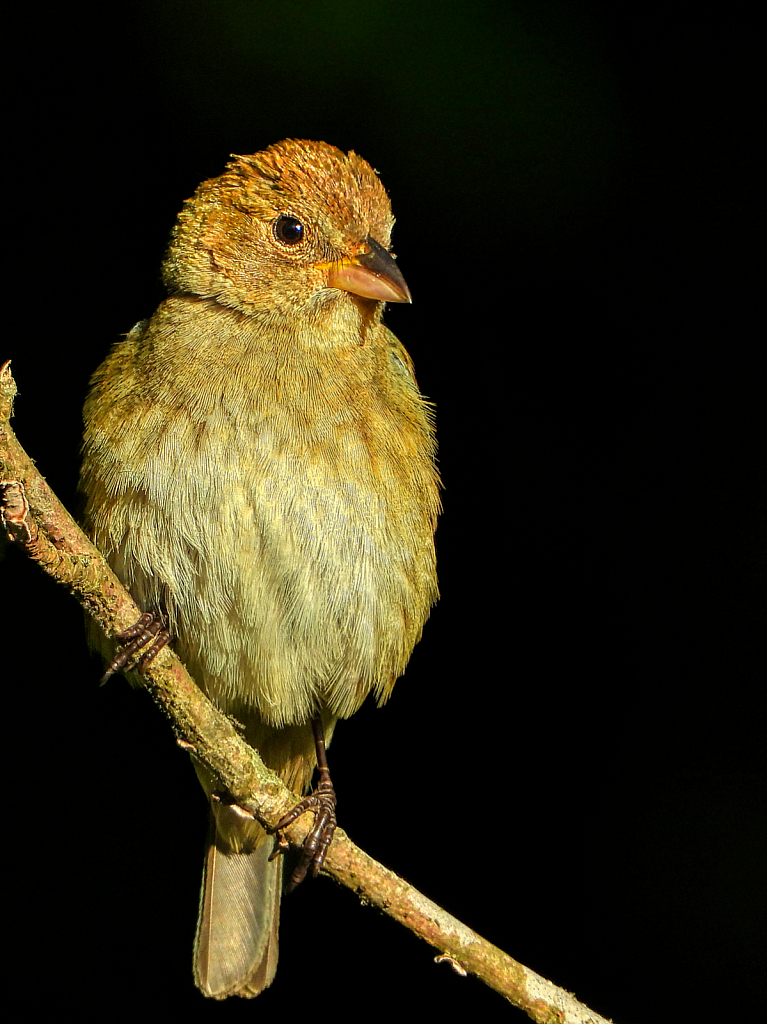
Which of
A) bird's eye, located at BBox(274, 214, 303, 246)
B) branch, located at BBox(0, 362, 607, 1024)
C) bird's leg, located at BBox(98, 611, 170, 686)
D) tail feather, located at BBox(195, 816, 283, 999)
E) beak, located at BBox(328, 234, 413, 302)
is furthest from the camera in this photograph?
tail feather, located at BBox(195, 816, 283, 999)

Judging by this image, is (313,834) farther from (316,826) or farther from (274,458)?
(274,458)

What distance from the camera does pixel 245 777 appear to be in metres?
2.27

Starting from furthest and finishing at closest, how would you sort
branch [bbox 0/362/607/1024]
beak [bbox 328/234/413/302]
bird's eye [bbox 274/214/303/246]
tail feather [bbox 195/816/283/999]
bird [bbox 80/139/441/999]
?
tail feather [bbox 195/816/283/999] < bird's eye [bbox 274/214/303/246] < beak [bbox 328/234/413/302] < bird [bbox 80/139/441/999] < branch [bbox 0/362/607/1024]

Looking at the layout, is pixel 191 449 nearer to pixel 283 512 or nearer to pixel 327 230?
pixel 283 512

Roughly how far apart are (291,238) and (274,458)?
57 cm

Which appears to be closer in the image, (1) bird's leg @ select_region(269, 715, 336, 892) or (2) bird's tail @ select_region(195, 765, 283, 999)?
(1) bird's leg @ select_region(269, 715, 336, 892)

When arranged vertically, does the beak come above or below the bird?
above

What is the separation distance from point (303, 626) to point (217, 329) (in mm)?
695

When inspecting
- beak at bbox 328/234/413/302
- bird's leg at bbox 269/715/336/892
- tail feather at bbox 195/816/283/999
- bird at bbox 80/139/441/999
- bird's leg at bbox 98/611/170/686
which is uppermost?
beak at bbox 328/234/413/302

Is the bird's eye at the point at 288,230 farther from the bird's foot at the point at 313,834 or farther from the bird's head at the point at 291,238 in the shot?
the bird's foot at the point at 313,834

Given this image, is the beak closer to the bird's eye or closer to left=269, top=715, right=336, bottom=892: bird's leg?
the bird's eye

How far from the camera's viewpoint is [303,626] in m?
2.53

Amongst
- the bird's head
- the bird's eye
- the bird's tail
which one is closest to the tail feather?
the bird's tail

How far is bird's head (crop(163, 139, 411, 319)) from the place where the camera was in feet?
8.54
